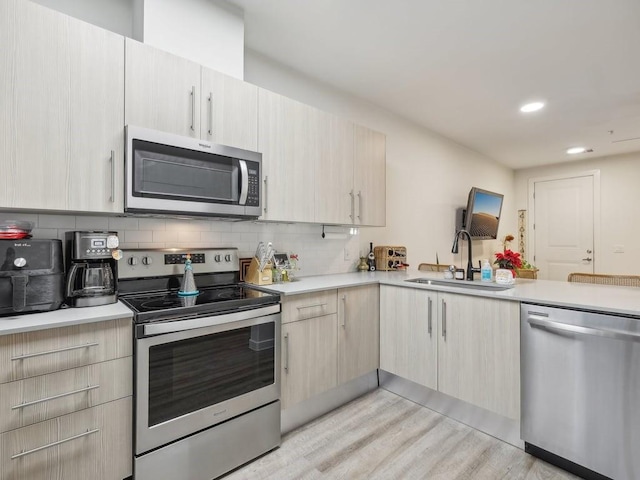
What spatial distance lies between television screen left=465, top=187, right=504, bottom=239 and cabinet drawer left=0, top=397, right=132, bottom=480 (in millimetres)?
4576

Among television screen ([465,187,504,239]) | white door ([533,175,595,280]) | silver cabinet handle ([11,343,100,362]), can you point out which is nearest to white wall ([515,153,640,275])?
white door ([533,175,595,280])

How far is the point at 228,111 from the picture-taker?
2.04 metres

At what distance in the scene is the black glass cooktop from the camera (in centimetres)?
153

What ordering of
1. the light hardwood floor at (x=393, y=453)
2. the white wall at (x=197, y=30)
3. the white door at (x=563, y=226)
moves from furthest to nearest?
1. the white door at (x=563, y=226)
2. the white wall at (x=197, y=30)
3. the light hardwood floor at (x=393, y=453)

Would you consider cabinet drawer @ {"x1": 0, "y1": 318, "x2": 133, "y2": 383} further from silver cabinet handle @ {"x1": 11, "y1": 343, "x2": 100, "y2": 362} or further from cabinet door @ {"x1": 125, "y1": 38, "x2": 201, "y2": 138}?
cabinet door @ {"x1": 125, "y1": 38, "x2": 201, "y2": 138}

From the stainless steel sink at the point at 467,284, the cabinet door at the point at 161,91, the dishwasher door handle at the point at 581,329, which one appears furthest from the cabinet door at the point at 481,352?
the cabinet door at the point at 161,91

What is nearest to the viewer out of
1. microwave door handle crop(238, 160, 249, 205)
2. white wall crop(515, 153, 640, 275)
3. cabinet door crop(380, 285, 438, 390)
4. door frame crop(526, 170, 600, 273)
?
microwave door handle crop(238, 160, 249, 205)

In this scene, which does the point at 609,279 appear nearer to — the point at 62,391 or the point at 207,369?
the point at 207,369

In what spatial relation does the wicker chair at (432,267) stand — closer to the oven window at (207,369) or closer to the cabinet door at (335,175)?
the cabinet door at (335,175)

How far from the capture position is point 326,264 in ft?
10.0

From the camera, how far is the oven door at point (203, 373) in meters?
1.49

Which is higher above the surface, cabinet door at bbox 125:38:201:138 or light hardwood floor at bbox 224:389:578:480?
cabinet door at bbox 125:38:201:138

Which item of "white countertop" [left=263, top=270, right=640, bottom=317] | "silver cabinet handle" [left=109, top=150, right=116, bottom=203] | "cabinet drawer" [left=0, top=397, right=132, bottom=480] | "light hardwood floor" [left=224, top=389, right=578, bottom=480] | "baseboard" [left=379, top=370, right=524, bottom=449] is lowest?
"light hardwood floor" [left=224, top=389, right=578, bottom=480]

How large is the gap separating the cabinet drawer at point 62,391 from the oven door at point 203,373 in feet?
0.26
